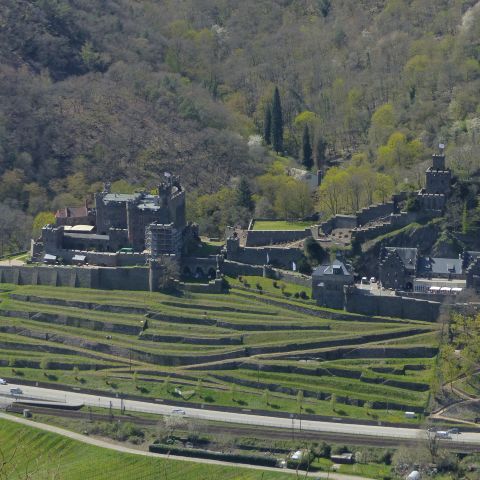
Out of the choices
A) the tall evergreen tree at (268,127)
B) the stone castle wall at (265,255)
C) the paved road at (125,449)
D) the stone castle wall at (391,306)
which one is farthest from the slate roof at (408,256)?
the tall evergreen tree at (268,127)

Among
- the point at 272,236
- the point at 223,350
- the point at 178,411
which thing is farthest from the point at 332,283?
the point at 178,411

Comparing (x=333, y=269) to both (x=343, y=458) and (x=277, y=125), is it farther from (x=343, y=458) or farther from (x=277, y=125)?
(x=277, y=125)

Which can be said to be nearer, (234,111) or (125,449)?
(125,449)

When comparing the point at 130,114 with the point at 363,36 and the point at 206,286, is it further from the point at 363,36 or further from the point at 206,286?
the point at 206,286

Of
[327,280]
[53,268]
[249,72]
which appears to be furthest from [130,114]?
[327,280]

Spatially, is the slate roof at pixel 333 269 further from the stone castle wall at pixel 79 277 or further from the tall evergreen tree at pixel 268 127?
the tall evergreen tree at pixel 268 127

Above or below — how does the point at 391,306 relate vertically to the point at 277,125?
below

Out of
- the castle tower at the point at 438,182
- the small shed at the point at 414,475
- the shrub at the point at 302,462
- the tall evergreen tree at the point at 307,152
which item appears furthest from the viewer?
the tall evergreen tree at the point at 307,152
